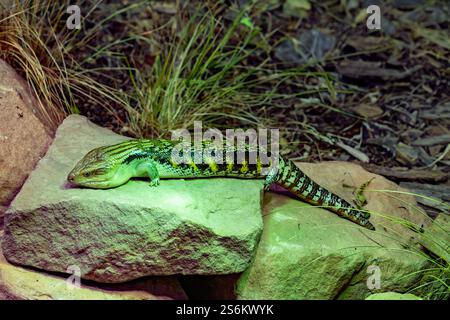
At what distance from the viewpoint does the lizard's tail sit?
441 centimetres

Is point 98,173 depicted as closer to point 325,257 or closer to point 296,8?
point 325,257

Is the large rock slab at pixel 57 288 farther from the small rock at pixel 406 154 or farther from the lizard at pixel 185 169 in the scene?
the small rock at pixel 406 154

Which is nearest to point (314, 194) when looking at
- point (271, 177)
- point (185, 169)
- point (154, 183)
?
point (271, 177)

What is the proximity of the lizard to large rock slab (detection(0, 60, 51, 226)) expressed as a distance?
0.58 metres

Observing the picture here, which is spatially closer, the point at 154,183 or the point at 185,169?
the point at 154,183

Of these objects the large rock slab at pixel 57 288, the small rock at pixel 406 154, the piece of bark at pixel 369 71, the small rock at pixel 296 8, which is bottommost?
the large rock slab at pixel 57 288

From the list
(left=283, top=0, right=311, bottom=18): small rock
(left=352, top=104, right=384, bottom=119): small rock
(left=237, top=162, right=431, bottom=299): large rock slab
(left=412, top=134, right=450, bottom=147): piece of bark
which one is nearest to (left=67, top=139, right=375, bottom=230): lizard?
(left=237, top=162, right=431, bottom=299): large rock slab

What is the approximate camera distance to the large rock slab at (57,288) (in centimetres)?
370

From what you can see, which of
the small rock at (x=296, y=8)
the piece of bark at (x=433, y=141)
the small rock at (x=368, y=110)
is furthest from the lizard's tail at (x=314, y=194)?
the small rock at (x=296, y=8)

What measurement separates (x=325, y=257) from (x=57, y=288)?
1747mm

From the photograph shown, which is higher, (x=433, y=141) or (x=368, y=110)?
(x=368, y=110)

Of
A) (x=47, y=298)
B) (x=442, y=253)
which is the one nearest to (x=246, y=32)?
(x=442, y=253)

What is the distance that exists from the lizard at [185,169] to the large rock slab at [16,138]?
0.58m

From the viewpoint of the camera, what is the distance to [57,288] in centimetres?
373
